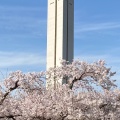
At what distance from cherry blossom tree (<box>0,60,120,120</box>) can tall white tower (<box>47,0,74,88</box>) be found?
49.2 ft

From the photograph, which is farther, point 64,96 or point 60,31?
point 60,31

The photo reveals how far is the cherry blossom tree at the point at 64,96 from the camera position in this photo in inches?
263

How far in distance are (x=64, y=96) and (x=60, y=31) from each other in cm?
1646

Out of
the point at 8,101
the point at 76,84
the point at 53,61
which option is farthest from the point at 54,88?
the point at 53,61

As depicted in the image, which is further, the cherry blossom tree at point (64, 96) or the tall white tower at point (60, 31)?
the tall white tower at point (60, 31)

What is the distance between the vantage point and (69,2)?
22.9 m

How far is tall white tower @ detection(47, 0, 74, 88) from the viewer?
74.4 feet

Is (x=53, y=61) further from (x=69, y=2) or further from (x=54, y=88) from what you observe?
(x=54, y=88)

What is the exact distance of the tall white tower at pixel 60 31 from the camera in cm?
2269

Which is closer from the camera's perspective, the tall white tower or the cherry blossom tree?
the cherry blossom tree

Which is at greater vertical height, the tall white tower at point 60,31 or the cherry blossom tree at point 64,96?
the tall white tower at point 60,31

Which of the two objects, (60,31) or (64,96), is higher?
(60,31)

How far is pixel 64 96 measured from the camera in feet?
22.4

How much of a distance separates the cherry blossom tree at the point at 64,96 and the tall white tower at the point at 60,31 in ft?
49.2
